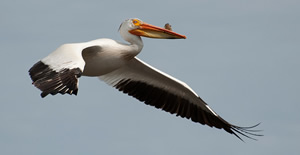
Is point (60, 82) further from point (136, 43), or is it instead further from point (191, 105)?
point (191, 105)

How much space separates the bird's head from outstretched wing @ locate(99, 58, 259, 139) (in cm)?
108

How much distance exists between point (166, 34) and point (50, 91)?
17.5 ft

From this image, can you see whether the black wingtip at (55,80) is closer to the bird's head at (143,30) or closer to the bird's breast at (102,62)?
the bird's breast at (102,62)

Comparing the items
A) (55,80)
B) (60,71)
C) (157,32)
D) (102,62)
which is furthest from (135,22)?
(55,80)

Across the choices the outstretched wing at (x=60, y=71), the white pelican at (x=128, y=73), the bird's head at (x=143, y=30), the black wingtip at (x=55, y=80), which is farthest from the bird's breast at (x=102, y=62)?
the black wingtip at (x=55, y=80)

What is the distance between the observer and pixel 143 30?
17.5m

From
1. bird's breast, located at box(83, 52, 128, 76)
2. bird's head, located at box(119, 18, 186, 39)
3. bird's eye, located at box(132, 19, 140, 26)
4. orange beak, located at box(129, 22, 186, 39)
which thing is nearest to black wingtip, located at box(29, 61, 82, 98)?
bird's breast, located at box(83, 52, 128, 76)

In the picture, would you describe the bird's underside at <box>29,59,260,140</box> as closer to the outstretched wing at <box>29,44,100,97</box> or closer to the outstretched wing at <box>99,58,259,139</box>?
the outstretched wing at <box>99,58,259,139</box>

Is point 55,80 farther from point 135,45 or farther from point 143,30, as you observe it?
point 143,30

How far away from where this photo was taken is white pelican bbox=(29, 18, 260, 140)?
1402 centimetres

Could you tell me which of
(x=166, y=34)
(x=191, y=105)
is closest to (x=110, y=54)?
(x=166, y=34)

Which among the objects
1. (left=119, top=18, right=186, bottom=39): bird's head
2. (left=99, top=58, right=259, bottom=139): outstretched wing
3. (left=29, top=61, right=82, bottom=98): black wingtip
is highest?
(left=119, top=18, right=186, bottom=39): bird's head

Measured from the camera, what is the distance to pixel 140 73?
18594mm

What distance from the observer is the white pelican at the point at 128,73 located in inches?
552
